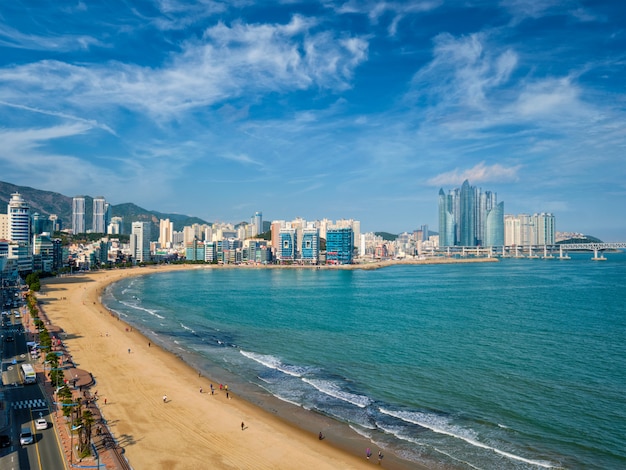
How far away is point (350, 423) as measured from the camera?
16562 mm

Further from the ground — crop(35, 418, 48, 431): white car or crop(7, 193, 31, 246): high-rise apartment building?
crop(7, 193, 31, 246): high-rise apartment building

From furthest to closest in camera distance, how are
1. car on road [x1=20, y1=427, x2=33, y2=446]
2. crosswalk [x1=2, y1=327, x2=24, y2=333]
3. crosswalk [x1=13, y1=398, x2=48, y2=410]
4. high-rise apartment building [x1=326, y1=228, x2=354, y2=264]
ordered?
high-rise apartment building [x1=326, y1=228, x2=354, y2=264], crosswalk [x1=2, y1=327, x2=24, y2=333], crosswalk [x1=13, y1=398, x2=48, y2=410], car on road [x1=20, y1=427, x2=33, y2=446]

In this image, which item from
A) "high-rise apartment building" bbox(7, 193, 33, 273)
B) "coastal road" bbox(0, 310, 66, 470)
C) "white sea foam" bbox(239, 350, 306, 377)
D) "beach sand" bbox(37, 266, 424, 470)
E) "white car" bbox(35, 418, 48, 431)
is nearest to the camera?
"coastal road" bbox(0, 310, 66, 470)

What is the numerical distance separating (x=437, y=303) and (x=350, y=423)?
33.4 m

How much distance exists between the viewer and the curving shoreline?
1368 cm

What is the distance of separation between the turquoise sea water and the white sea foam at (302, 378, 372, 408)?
0.05 m

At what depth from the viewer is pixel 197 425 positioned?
1622 cm

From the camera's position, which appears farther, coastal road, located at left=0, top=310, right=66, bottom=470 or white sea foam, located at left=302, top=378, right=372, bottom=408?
white sea foam, located at left=302, top=378, right=372, bottom=408

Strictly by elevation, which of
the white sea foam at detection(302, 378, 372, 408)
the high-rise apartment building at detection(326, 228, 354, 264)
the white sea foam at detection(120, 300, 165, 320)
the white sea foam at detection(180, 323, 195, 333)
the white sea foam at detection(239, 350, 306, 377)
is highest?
the high-rise apartment building at detection(326, 228, 354, 264)

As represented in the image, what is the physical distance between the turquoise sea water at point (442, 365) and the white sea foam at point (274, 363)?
4.0 inches

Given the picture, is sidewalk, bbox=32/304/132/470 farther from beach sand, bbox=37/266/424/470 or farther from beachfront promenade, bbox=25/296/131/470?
beach sand, bbox=37/266/424/470

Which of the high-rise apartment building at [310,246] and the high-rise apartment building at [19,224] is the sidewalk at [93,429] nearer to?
the high-rise apartment building at [19,224]

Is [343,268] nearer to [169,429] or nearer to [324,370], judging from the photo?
[324,370]

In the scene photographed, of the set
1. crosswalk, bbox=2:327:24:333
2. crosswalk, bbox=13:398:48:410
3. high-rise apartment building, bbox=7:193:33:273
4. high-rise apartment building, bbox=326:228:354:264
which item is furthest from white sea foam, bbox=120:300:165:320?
high-rise apartment building, bbox=326:228:354:264
